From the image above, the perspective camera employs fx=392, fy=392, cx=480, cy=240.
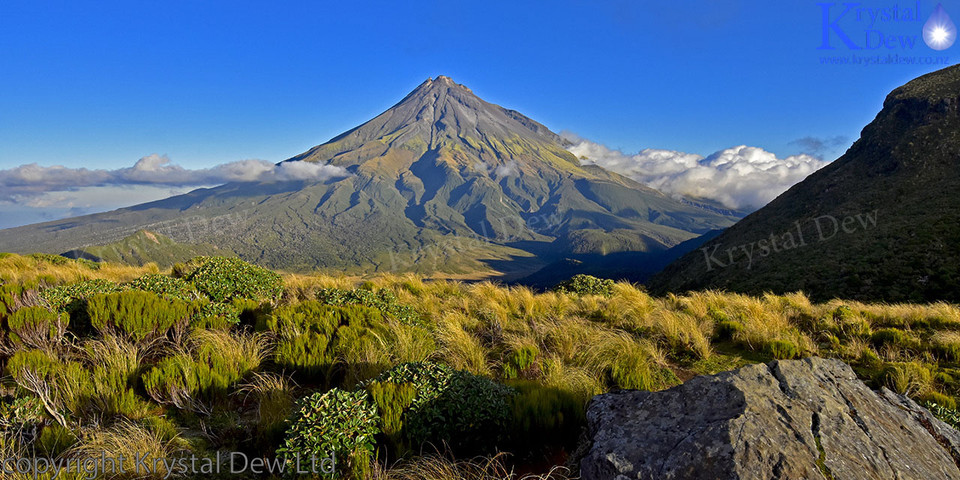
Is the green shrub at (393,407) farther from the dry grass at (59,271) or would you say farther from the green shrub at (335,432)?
the dry grass at (59,271)

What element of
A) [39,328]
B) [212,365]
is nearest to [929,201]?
[212,365]

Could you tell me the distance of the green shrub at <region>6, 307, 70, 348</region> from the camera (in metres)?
5.76

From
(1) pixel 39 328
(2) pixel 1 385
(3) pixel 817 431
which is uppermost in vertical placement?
(1) pixel 39 328

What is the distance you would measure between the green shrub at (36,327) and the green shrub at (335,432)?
5373mm

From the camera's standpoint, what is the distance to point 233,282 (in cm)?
955

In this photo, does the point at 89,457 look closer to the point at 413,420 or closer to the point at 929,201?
the point at 413,420

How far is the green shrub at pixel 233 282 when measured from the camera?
910 centimetres

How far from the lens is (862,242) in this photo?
1334 inches

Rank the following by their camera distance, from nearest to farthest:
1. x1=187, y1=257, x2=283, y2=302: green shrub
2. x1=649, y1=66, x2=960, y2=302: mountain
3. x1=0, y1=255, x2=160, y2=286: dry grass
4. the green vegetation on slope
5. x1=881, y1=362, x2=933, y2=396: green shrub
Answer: the green vegetation on slope < x1=881, y1=362, x2=933, y2=396: green shrub < x1=187, y1=257, x2=283, y2=302: green shrub < x1=0, y1=255, x2=160, y2=286: dry grass < x1=649, y1=66, x2=960, y2=302: mountain

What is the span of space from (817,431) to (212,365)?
6399 millimetres

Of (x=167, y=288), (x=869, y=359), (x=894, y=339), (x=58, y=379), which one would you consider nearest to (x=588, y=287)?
(x=894, y=339)

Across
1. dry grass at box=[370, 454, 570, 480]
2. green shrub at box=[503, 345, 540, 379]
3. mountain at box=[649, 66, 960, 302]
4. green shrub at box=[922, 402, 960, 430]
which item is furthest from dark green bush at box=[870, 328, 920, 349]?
mountain at box=[649, 66, 960, 302]

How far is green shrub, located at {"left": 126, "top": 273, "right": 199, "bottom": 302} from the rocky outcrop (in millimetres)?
7992

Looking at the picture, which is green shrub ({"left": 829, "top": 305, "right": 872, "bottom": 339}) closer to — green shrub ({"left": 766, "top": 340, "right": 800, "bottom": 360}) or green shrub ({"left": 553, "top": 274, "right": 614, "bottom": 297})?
green shrub ({"left": 766, "top": 340, "right": 800, "bottom": 360})
